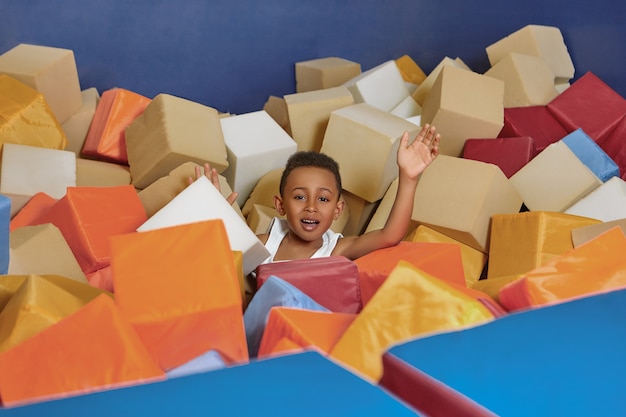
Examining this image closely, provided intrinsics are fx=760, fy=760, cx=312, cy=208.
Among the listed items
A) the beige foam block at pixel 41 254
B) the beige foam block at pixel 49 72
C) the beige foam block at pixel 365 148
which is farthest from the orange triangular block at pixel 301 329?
the beige foam block at pixel 49 72

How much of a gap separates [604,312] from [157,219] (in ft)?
3.12

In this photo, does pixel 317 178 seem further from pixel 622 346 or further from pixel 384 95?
pixel 622 346

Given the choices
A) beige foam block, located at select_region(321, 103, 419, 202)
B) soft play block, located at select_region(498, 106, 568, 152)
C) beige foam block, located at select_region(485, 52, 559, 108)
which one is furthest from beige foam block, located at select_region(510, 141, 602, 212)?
beige foam block, located at select_region(485, 52, 559, 108)

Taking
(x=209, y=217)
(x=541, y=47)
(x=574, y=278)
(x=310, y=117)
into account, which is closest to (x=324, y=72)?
(x=310, y=117)

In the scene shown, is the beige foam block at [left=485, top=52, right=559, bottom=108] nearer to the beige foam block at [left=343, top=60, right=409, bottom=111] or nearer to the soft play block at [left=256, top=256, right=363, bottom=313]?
the beige foam block at [left=343, top=60, right=409, bottom=111]

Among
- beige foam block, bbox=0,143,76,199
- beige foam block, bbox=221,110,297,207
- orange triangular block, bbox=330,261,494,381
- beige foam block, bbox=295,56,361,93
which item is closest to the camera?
orange triangular block, bbox=330,261,494,381

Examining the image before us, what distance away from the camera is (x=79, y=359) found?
914 mm

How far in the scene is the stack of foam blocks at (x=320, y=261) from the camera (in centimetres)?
84

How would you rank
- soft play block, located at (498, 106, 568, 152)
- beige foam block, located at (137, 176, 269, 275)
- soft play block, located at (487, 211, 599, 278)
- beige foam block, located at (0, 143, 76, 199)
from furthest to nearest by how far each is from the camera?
soft play block, located at (498, 106, 568, 152)
beige foam block, located at (0, 143, 76, 199)
soft play block, located at (487, 211, 599, 278)
beige foam block, located at (137, 176, 269, 275)

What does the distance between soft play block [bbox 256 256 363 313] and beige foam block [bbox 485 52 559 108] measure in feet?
5.03

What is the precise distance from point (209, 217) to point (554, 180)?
3.55ft

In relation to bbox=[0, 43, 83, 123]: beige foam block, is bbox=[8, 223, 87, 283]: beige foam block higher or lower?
lower

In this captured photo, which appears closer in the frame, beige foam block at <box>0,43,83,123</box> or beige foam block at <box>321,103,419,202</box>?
beige foam block at <box>321,103,419,202</box>

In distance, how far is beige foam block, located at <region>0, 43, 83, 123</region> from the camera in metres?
2.26
